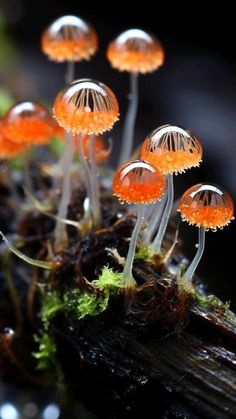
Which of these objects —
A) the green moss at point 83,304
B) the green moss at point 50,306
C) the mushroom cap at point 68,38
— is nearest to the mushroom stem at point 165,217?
the green moss at point 83,304

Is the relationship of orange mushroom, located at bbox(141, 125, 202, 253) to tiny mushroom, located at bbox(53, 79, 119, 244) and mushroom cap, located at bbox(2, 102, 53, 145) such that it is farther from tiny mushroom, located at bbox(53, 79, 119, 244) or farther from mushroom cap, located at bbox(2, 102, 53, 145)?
mushroom cap, located at bbox(2, 102, 53, 145)

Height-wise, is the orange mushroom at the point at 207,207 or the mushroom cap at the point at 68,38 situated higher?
the mushroom cap at the point at 68,38

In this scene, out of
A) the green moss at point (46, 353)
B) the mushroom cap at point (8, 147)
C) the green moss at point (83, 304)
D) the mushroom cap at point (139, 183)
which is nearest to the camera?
the mushroom cap at point (139, 183)

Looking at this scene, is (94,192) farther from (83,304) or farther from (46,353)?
(46,353)

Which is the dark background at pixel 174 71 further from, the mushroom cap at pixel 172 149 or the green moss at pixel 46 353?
the mushroom cap at pixel 172 149

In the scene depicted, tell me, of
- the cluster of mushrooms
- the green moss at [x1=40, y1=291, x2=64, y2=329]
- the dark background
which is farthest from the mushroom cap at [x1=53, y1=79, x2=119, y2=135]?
the dark background

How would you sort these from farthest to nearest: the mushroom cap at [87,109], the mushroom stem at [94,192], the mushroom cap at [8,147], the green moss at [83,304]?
the mushroom cap at [8,147]
the mushroom stem at [94,192]
the green moss at [83,304]
the mushroom cap at [87,109]
